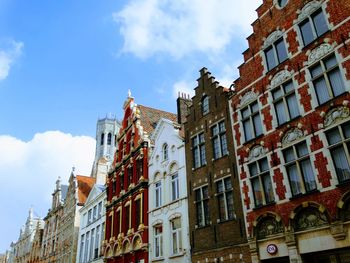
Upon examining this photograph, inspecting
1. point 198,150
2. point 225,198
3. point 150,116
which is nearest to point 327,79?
point 225,198

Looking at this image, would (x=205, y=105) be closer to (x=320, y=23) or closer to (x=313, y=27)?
(x=313, y=27)

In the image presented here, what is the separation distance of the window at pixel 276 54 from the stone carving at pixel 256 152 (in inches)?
147

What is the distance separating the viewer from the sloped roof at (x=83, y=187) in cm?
3925

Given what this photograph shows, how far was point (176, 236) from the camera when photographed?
65.8 feet

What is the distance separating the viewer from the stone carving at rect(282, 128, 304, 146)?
46.0 feet

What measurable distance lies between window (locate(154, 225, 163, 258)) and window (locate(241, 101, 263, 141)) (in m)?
8.57

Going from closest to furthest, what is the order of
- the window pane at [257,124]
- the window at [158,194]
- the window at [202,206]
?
1. the window pane at [257,124]
2. the window at [202,206]
3. the window at [158,194]

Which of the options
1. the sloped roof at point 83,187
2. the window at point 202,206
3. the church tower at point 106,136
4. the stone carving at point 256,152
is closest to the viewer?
the stone carving at point 256,152

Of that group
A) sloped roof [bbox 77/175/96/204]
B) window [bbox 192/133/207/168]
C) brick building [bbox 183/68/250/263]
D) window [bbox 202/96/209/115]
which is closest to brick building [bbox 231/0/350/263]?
brick building [bbox 183/68/250/263]

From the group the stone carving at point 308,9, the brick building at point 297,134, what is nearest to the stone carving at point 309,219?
the brick building at point 297,134

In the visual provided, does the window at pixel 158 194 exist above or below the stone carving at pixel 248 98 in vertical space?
below

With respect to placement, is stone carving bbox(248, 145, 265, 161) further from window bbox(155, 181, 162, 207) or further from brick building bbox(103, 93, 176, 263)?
brick building bbox(103, 93, 176, 263)

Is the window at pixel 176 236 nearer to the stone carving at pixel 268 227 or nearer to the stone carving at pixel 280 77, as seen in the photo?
the stone carving at pixel 268 227

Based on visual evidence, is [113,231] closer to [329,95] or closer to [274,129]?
[274,129]
